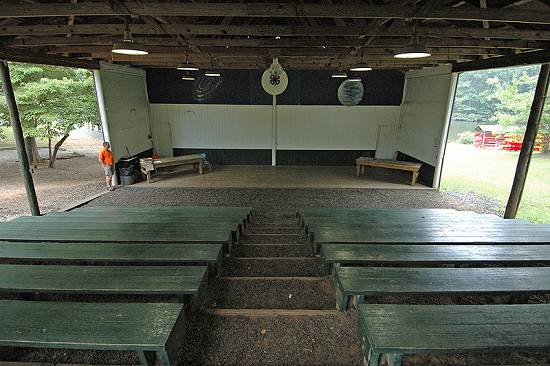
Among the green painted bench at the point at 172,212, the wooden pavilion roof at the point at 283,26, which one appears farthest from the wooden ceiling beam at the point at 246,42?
the green painted bench at the point at 172,212

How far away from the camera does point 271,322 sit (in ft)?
7.12

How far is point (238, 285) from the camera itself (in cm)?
274

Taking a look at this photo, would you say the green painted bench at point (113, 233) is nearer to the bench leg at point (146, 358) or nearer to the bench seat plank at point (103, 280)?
the bench seat plank at point (103, 280)

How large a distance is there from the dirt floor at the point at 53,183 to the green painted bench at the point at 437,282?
711cm

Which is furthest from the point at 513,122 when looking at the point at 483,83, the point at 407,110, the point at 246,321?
the point at 246,321

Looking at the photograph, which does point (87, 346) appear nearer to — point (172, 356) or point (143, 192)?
point (172, 356)

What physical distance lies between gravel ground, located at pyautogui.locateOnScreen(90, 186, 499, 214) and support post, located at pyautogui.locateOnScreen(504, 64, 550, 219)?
1.01 m

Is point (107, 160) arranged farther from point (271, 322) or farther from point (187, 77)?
point (271, 322)

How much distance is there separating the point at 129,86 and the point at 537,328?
11098 millimetres

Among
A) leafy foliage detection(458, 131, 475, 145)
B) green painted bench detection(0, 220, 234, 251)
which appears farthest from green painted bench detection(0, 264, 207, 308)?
leafy foliage detection(458, 131, 475, 145)

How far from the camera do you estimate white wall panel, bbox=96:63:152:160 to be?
330 inches

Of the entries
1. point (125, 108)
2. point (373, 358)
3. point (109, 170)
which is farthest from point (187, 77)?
point (373, 358)

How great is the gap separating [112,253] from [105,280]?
24.2 inches

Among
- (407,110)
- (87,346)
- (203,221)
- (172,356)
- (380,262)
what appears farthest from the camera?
(407,110)
